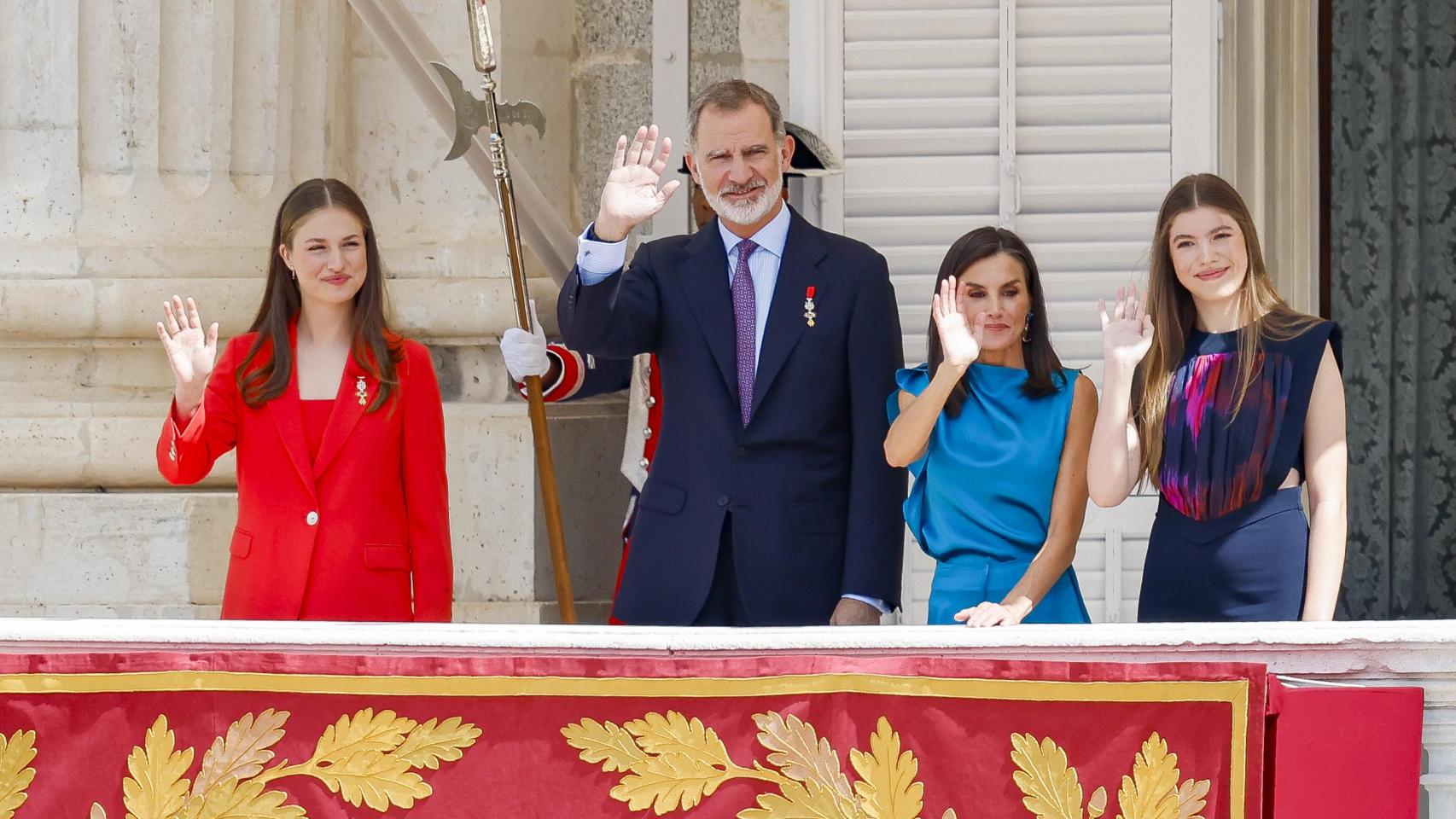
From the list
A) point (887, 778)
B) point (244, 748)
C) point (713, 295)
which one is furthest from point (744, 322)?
point (244, 748)

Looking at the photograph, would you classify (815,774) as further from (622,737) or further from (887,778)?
(622,737)

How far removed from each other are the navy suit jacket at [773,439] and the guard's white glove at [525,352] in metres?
0.36

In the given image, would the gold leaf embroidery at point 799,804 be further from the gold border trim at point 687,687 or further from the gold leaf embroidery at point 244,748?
the gold leaf embroidery at point 244,748

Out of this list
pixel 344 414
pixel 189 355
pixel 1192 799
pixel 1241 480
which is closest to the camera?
pixel 1192 799

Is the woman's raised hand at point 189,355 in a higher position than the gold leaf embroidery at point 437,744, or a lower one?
higher

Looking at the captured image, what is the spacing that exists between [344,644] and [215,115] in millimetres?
2214

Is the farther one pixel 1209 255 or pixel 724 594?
pixel 724 594

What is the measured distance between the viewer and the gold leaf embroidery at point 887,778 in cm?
241

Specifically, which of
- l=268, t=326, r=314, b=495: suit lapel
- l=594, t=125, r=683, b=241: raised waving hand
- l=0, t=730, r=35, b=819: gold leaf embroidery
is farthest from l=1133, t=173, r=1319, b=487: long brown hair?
l=0, t=730, r=35, b=819: gold leaf embroidery

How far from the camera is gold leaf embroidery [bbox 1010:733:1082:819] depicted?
7.80 feet

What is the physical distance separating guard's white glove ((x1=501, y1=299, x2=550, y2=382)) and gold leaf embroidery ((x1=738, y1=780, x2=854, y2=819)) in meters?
1.50

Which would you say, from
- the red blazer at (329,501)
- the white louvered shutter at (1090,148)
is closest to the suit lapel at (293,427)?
the red blazer at (329,501)

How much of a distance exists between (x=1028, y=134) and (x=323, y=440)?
1890mm

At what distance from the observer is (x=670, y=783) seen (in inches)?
96.6
